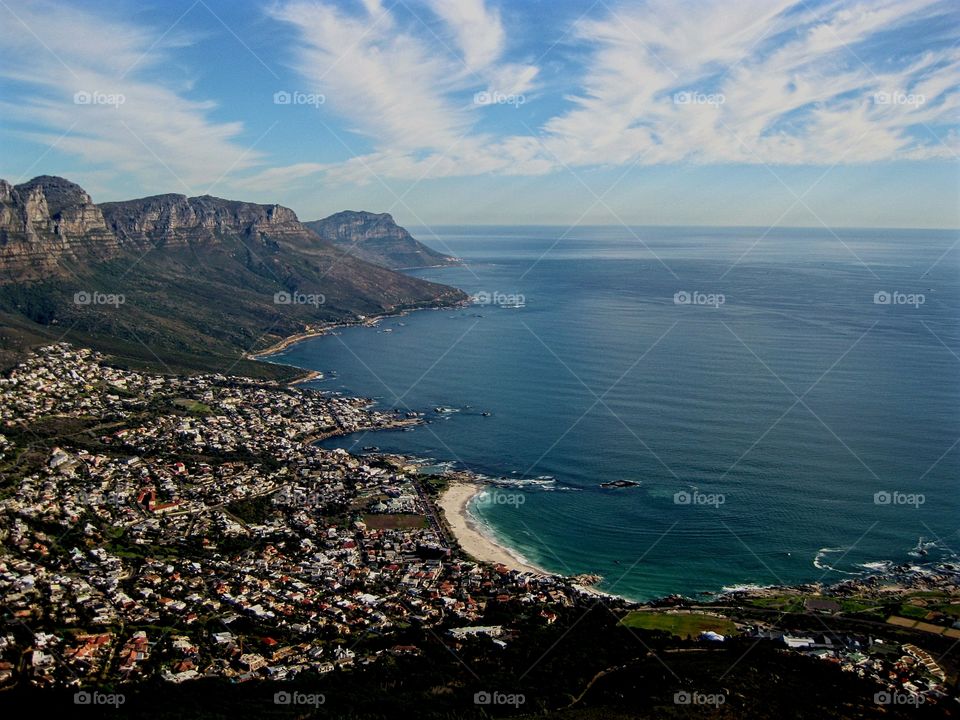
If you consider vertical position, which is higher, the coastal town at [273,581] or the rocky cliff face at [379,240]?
the rocky cliff face at [379,240]

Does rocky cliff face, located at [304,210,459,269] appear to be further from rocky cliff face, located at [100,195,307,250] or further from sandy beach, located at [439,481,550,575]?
sandy beach, located at [439,481,550,575]

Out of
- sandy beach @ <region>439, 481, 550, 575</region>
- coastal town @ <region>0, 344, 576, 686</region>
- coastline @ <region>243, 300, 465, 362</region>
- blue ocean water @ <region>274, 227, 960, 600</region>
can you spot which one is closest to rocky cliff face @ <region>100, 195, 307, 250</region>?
coastline @ <region>243, 300, 465, 362</region>

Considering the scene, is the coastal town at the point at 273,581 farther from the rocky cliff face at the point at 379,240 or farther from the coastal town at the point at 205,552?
the rocky cliff face at the point at 379,240

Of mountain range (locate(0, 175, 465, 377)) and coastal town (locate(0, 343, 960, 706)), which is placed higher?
mountain range (locate(0, 175, 465, 377))

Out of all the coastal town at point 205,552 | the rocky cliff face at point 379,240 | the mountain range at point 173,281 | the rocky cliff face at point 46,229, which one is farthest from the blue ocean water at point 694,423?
the rocky cliff face at point 379,240

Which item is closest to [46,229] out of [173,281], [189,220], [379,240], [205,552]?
[173,281]

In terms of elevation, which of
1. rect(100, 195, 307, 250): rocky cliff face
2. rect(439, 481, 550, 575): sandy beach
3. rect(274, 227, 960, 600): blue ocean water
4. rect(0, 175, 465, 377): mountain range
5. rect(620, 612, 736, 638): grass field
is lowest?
rect(620, 612, 736, 638): grass field
